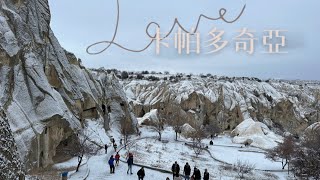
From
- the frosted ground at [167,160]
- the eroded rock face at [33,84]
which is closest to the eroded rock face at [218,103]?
the frosted ground at [167,160]

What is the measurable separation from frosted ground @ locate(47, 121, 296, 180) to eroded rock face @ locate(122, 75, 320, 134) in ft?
76.0

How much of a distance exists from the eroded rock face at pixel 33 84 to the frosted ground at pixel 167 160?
2.22 metres

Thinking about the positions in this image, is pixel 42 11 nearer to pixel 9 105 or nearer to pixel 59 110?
pixel 59 110

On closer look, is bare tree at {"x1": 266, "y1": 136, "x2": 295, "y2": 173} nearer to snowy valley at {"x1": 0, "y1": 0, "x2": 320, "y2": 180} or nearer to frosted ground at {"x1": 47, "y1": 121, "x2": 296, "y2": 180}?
snowy valley at {"x1": 0, "y1": 0, "x2": 320, "y2": 180}

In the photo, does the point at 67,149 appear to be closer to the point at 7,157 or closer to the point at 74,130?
the point at 74,130

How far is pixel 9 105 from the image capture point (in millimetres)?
20188

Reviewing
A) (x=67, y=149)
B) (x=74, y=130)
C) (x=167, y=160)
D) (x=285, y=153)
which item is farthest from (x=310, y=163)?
(x=74, y=130)

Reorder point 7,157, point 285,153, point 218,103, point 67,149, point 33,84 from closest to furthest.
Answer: point 7,157, point 33,84, point 67,149, point 285,153, point 218,103

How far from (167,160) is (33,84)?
13.1 meters

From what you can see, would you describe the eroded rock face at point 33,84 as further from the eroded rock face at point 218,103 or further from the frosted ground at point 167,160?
the eroded rock face at point 218,103

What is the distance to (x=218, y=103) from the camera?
82.6 meters

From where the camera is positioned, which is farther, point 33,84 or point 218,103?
point 218,103

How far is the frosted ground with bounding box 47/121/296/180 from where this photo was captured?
69.5 ft

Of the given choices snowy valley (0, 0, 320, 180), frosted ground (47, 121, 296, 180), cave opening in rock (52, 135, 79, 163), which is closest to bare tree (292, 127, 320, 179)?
snowy valley (0, 0, 320, 180)
